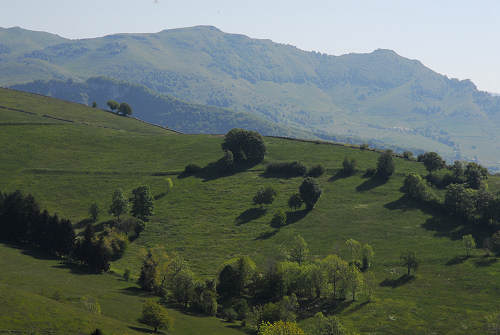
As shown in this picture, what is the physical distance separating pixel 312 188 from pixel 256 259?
3673 cm

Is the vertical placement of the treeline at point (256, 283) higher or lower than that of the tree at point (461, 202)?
lower

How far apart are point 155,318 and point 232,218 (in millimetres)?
60381

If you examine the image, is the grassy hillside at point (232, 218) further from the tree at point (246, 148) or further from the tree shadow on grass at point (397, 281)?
the tree at point (246, 148)

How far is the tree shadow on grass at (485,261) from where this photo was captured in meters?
93.1

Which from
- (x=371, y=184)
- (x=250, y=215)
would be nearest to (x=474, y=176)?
(x=371, y=184)

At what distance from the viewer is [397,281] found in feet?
290

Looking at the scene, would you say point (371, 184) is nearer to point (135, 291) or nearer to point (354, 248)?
point (354, 248)

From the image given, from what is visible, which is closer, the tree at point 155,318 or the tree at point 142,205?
the tree at point 155,318

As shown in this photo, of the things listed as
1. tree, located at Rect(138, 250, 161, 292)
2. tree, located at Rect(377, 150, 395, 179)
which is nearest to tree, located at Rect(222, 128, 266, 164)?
tree, located at Rect(377, 150, 395, 179)

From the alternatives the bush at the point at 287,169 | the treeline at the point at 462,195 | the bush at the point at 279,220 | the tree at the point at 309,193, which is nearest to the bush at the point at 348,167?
the bush at the point at 287,169

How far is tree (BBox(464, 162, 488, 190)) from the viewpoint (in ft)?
449

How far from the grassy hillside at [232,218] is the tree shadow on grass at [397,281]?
558 mm

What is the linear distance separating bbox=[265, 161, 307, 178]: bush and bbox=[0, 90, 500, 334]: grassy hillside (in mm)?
4693

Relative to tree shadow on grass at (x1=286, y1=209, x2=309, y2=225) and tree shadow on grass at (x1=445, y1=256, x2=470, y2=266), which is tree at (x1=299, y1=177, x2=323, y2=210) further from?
tree shadow on grass at (x1=445, y1=256, x2=470, y2=266)
